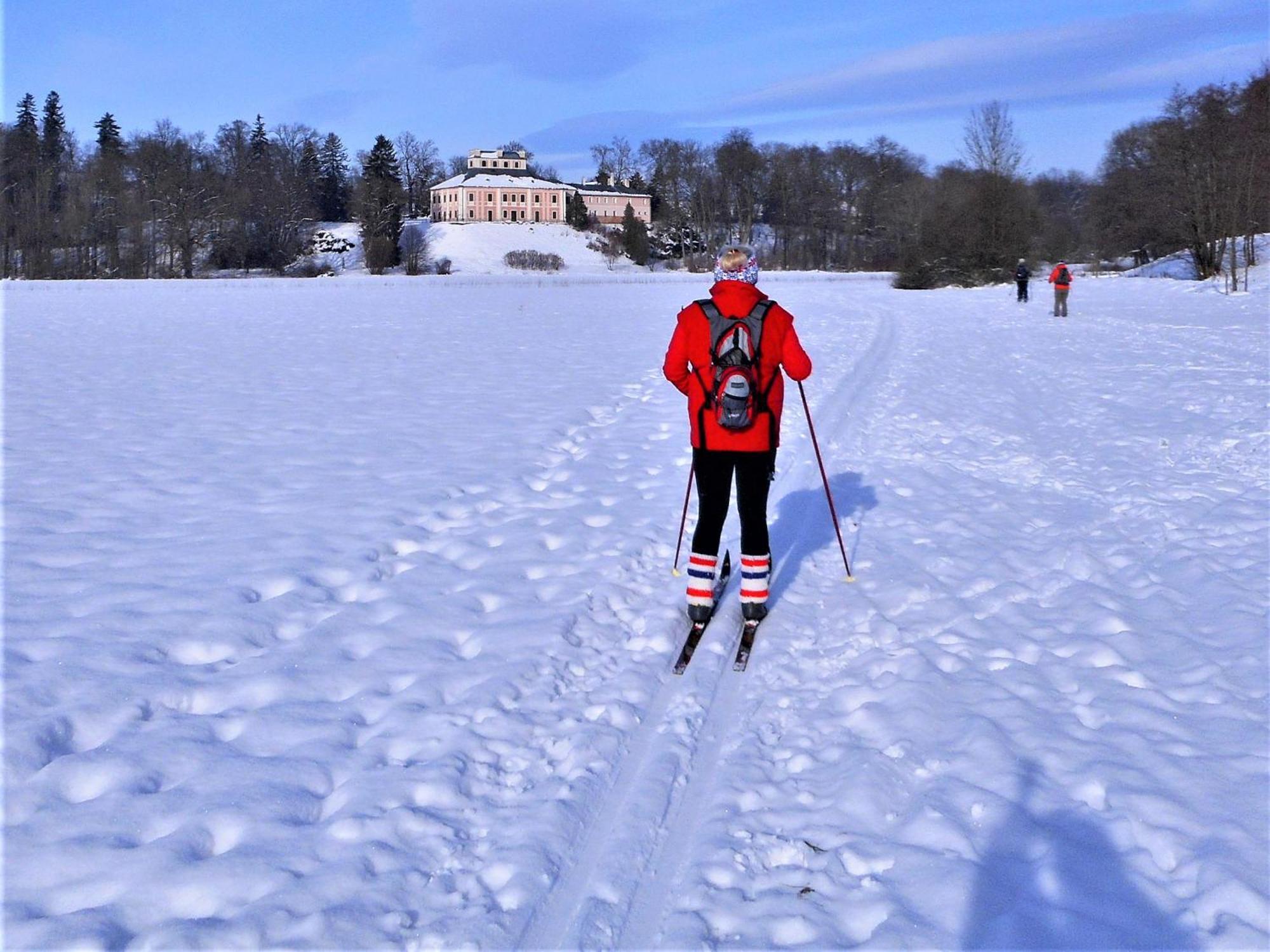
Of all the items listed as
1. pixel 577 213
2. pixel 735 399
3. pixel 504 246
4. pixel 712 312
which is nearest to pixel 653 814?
pixel 735 399

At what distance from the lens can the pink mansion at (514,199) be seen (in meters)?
122

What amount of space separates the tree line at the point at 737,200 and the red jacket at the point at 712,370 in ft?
126

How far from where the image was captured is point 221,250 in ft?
288

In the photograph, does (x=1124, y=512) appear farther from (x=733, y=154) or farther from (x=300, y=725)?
(x=733, y=154)

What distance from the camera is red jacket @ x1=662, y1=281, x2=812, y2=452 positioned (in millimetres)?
5477

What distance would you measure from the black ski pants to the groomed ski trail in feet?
1.65

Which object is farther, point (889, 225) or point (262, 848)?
point (889, 225)

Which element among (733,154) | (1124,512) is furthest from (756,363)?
(733,154)

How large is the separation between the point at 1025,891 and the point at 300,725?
2991mm

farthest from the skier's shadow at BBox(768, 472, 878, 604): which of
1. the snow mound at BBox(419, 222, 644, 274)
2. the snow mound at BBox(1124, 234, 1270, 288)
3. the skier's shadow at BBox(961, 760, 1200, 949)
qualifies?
the snow mound at BBox(419, 222, 644, 274)

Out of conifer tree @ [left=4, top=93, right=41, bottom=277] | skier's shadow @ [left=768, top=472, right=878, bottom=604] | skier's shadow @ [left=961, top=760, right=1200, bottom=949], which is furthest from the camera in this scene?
conifer tree @ [left=4, top=93, right=41, bottom=277]

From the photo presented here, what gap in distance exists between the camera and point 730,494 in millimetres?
5770

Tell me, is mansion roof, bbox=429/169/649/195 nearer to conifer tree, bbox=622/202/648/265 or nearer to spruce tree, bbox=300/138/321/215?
spruce tree, bbox=300/138/321/215

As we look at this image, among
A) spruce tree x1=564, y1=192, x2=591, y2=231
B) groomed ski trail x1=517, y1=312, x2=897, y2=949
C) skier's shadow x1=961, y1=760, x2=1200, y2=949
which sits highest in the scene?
spruce tree x1=564, y1=192, x2=591, y2=231
